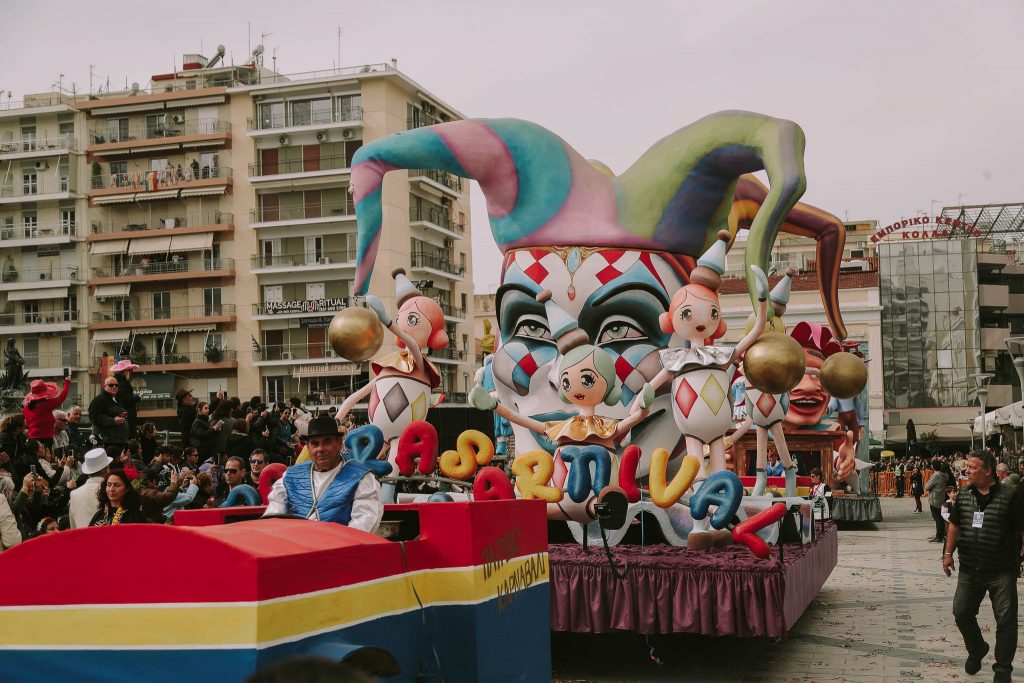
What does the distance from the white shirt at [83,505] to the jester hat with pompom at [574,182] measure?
3.83 meters

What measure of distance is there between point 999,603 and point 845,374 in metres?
4.97

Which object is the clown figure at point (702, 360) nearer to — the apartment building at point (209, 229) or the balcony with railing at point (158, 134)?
the apartment building at point (209, 229)

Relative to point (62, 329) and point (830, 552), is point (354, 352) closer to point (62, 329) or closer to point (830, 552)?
point (830, 552)

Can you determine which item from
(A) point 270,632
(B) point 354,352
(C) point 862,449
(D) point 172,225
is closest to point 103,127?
(D) point 172,225

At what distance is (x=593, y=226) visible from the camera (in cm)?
1172

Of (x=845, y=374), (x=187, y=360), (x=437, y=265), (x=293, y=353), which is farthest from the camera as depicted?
(x=437, y=265)

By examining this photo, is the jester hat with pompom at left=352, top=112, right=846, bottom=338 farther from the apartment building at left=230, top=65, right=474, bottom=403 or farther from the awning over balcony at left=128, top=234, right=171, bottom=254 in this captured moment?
the awning over balcony at left=128, top=234, right=171, bottom=254

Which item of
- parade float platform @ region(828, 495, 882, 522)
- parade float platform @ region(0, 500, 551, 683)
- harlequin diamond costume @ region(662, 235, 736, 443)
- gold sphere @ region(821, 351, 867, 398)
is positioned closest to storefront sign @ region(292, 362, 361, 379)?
parade float platform @ region(828, 495, 882, 522)

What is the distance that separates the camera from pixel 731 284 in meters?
54.4

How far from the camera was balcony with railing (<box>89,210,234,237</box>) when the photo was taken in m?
51.8

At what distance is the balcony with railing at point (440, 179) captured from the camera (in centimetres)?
5184

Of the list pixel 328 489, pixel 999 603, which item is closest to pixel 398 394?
pixel 999 603

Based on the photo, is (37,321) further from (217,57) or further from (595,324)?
(595,324)

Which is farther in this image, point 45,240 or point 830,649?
point 45,240
